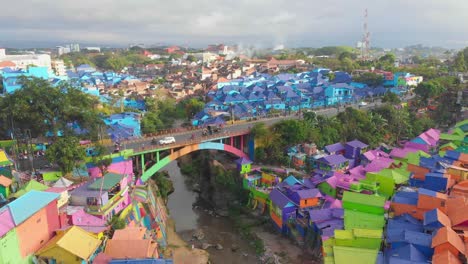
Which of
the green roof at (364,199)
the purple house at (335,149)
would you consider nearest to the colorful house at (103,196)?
the green roof at (364,199)

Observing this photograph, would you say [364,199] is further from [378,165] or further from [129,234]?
[129,234]

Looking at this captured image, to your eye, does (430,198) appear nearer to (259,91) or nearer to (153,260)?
(153,260)

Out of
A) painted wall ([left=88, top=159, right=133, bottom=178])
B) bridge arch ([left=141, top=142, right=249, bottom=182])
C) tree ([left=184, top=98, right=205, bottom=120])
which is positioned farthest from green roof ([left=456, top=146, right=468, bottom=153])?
tree ([left=184, top=98, right=205, bottom=120])

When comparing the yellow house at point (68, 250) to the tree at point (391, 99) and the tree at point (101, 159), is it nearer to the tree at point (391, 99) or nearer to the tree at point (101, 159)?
the tree at point (101, 159)

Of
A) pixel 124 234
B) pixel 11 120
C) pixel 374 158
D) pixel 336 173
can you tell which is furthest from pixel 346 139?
pixel 11 120

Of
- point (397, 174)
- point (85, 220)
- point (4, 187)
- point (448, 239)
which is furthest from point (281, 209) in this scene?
point (4, 187)

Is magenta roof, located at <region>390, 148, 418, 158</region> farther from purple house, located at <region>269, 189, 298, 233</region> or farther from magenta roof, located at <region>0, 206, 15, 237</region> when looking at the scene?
magenta roof, located at <region>0, 206, 15, 237</region>
